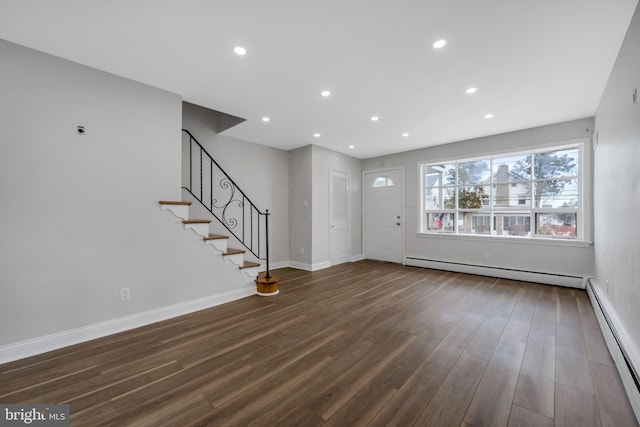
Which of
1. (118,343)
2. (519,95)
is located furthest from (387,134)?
(118,343)

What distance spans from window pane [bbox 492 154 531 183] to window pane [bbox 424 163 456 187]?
764 mm

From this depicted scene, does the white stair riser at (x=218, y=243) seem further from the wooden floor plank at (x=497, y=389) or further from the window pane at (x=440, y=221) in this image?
the window pane at (x=440, y=221)

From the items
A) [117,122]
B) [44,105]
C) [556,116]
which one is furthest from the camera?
[556,116]

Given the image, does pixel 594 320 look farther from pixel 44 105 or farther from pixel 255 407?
pixel 44 105

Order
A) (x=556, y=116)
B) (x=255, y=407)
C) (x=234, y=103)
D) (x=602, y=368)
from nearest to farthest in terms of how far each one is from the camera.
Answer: (x=255, y=407), (x=602, y=368), (x=234, y=103), (x=556, y=116)

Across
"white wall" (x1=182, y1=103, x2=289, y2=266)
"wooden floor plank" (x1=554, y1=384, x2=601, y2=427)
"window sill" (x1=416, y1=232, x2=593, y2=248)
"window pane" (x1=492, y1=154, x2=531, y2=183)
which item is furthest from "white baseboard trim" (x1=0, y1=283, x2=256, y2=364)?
"window pane" (x1=492, y1=154, x2=531, y2=183)

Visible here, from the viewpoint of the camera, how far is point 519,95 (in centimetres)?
320

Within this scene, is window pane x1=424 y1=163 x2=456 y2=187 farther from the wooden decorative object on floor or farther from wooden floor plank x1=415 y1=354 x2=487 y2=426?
wooden floor plank x1=415 y1=354 x2=487 y2=426

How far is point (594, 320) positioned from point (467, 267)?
223 cm

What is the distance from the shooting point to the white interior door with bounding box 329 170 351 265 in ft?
19.1

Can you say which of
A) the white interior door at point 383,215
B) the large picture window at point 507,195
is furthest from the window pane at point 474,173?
the white interior door at point 383,215

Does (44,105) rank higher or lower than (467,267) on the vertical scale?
higher

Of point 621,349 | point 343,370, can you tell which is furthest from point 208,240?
point 621,349

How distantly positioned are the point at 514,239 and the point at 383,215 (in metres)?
2.64
